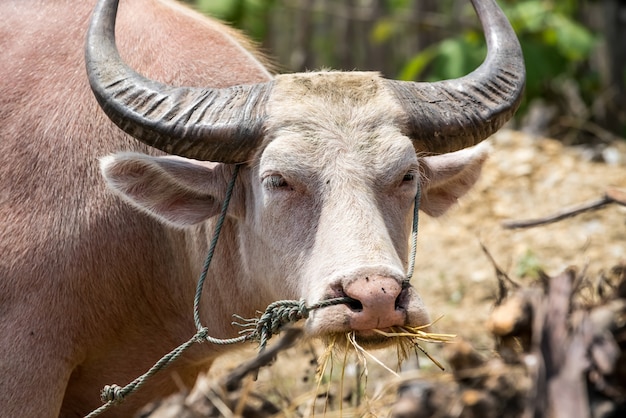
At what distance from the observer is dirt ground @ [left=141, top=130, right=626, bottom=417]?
23.7ft

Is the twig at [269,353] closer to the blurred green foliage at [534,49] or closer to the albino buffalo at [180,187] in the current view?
the albino buffalo at [180,187]

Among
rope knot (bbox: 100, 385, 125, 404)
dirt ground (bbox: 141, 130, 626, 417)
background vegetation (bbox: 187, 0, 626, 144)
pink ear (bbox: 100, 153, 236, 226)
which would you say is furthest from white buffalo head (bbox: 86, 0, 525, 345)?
background vegetation (bbox: 187, 0, 626, 144)

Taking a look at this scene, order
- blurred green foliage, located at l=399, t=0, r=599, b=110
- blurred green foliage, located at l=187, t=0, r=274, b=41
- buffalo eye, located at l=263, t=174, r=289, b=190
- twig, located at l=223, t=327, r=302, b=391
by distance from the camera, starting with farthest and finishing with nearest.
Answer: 1. blurred green foliage, located at l=187, t=0, r=274, b=41
2. blurred green foliage, located at l=399, t=0, r=599, b=110
3. buffalo eye, located at l=263, t=174, r=289, b=190
4. twig, located at l=223, t=327, r=302, b=391

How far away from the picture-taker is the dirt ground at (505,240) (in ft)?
23.7

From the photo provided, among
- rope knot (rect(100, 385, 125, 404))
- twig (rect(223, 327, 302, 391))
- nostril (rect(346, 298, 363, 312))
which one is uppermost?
twig (rect(223, 327, 302, 391))

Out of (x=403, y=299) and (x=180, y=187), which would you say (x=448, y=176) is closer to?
(x=403, y=299)

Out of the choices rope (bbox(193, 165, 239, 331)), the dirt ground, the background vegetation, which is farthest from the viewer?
the background vegetation

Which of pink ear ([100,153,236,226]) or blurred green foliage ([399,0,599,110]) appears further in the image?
blurred green foliage ([399,0,599,110])

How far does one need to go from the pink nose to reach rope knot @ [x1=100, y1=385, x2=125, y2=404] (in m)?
1.27

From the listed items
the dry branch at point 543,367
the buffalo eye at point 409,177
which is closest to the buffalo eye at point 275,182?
the buffalo eye at point 409,177

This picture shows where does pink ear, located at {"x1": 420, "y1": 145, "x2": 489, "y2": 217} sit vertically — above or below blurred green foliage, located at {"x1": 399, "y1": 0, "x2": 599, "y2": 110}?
above

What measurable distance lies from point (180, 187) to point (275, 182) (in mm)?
544

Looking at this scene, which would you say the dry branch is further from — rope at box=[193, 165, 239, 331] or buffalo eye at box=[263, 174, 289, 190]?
rope at box=[193, 165, 239, 331]

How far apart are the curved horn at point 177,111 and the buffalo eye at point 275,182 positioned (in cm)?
18
